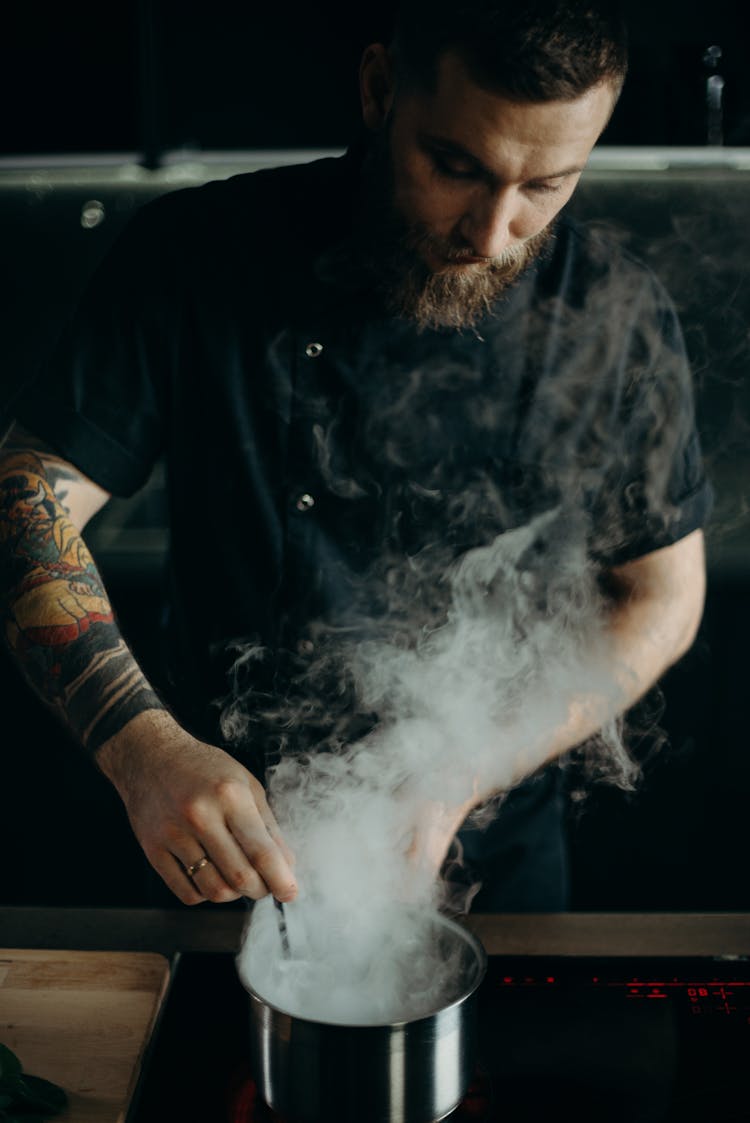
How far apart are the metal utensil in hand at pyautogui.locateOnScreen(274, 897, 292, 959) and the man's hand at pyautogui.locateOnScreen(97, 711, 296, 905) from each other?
3cm

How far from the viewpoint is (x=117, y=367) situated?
1.71m

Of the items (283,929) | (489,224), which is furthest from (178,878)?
(489,224)

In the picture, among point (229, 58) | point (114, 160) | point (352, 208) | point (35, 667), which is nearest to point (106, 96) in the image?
point (114, 160)

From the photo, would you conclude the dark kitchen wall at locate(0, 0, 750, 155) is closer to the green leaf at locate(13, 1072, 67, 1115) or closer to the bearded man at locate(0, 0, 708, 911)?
the bearded man at locate(0, 0, 708, 911)

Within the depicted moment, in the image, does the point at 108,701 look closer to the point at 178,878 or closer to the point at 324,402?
the point at 178,878

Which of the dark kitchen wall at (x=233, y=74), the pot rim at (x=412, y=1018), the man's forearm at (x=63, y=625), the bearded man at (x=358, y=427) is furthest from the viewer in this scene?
the dark kitchen wall at (x=233, y=74)

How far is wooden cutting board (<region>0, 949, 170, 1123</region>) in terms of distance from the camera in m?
1.12

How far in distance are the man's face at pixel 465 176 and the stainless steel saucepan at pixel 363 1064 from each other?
41.3 inches

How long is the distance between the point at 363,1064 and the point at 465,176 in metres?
1.15

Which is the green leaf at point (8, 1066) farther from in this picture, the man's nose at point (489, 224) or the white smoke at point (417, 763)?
the man's nose at point (489, 224)

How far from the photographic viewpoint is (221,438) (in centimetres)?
176

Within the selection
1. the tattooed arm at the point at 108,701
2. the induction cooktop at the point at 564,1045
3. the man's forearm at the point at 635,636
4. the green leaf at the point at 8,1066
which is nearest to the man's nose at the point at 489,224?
the man's forearm at the point at 635,636

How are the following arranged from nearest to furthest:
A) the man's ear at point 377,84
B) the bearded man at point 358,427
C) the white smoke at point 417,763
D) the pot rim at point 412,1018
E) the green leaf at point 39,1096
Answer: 1. the pot rim at point 412,1018
2. the green leaf at point 39,1096
3. the white smoke at point 417,763
4. the man's ear at point 377,84
5. the bearded man at point 358,427

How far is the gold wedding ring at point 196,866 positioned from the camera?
3.85 ft
